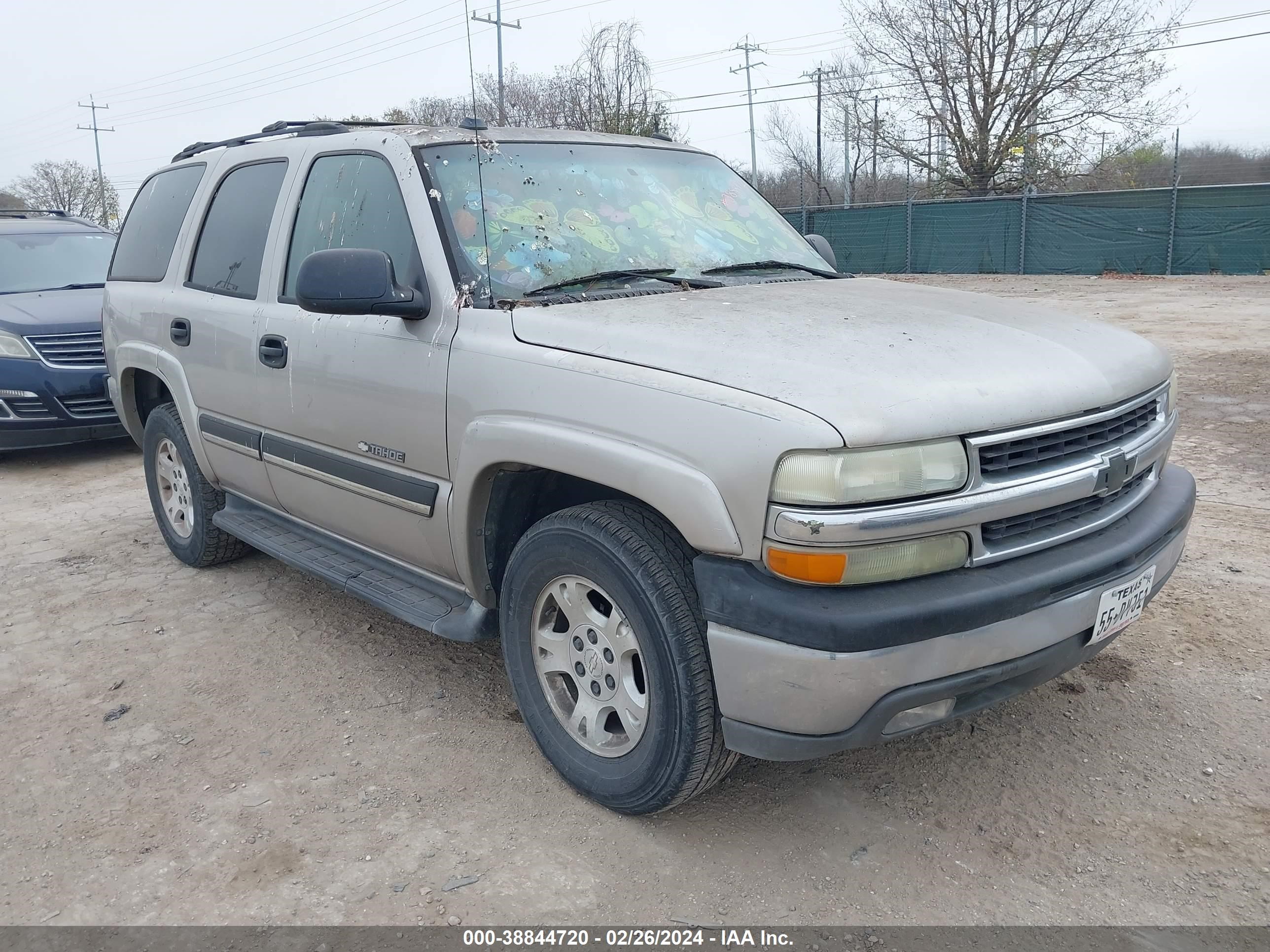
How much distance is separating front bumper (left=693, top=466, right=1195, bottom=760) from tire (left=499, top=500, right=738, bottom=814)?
12cm

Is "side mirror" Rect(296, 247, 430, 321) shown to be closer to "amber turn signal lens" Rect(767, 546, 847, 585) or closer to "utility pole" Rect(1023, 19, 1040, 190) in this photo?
"amber turn signal lens" Rect(767, 546, 847, 585)

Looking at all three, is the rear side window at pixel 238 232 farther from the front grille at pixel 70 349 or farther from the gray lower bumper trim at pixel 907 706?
the front grille at pixel 70 349

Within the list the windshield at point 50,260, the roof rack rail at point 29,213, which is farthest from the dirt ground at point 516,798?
the roof rack rail at point 29,213

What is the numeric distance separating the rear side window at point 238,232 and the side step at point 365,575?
98 centimetres

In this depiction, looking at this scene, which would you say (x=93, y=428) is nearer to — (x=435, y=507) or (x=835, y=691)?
(x=435, y=507)

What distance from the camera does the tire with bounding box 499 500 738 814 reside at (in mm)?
2502

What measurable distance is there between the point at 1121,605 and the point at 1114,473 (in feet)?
1.15

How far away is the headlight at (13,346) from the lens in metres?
7.47

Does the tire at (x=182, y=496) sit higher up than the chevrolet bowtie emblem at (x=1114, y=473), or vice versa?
the chevrolet bowtie emblem at (x=1114, y=473)

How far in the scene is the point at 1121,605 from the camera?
2652 millimetres

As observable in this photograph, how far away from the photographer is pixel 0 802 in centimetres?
303

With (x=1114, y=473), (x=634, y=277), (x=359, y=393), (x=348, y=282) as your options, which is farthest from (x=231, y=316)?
(x=1114, y=473)

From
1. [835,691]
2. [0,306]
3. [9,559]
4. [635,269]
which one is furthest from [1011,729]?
[0,306]

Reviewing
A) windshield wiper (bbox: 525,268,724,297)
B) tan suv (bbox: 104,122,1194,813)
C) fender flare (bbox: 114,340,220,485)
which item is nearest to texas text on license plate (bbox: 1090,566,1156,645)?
tan suv (bbox: 104,122,1194,813)
